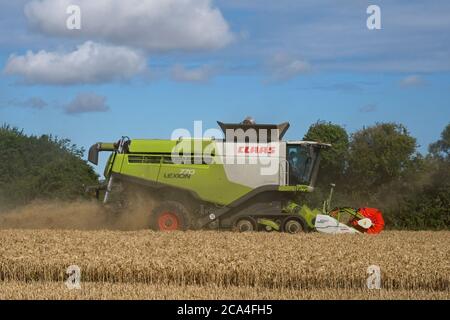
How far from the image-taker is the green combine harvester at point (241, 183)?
16812 mm

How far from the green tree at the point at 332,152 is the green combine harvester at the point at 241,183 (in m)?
5.80

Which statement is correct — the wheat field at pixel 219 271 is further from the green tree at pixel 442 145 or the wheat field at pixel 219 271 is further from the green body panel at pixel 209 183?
the green tree at pixel 442 145

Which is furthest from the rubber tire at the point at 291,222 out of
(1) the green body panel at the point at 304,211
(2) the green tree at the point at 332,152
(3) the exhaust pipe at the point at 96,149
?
(2) the green tree at the point at 332,152

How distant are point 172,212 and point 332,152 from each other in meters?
9.08

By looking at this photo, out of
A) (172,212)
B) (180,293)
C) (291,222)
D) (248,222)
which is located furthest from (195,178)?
(180,293)

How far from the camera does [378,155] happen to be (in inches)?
1061

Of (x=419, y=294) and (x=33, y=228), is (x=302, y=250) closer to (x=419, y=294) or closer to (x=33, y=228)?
(x=419, y=294)

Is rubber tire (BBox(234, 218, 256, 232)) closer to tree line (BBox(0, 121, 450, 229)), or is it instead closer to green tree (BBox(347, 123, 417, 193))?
tree line (BBox(0, 121, 450, 229))

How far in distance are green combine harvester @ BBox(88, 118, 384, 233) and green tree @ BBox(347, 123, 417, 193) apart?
29.0 ft

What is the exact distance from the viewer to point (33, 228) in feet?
59.4

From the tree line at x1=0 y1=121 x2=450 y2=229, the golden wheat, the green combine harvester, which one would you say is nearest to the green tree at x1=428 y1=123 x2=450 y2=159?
the tree line at x1=0 y1=121 x2=450 y2=229

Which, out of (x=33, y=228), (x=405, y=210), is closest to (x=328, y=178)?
(x=405, y=210)

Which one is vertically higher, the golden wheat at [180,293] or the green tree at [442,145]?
the green tree at [442,145]

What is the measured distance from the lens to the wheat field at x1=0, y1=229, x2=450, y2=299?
31.0 feet
